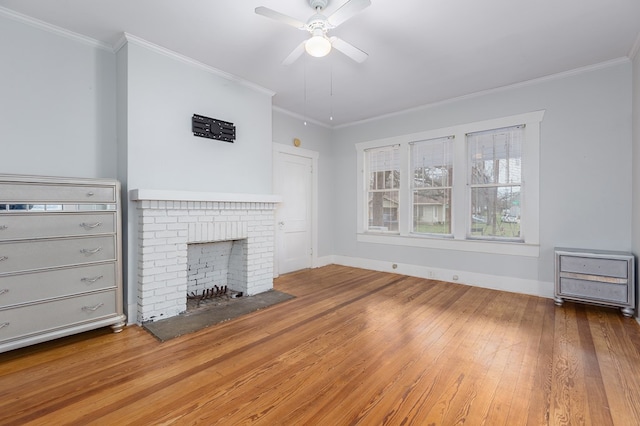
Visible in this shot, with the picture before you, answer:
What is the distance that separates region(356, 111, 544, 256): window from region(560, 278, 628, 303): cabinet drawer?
58cm

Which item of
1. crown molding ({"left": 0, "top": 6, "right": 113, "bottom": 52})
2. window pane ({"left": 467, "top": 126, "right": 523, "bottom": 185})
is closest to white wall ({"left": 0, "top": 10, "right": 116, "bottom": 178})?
crown molding ({"left": 0, "top": 6, "right": 113, "bottom": 52})

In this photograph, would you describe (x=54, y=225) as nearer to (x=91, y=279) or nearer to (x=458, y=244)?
(x=91, y=279)

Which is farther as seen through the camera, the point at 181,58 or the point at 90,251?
the point at 181,58

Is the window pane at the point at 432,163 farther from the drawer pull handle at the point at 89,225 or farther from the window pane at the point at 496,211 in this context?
the drawer pull handle at the point at 89,225

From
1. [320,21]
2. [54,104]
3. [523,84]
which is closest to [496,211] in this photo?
[523,84]

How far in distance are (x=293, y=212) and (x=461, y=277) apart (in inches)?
116

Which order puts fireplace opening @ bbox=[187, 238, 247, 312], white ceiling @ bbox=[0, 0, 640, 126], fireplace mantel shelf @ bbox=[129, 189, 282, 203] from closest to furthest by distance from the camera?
white ceiling @ bbox=[0, 0, 640, 126]
fireplace mantel shelf @ bbox=[129, 189, 282, 203]
fireplace opening @ bbox=[187, 238, 247, 312]

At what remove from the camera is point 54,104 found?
2703 mm

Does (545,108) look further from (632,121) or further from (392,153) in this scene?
(392,153)

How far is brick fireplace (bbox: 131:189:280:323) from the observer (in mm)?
2840

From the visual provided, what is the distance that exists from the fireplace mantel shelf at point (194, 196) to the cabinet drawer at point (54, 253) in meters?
0.46

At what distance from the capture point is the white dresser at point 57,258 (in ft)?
7.02

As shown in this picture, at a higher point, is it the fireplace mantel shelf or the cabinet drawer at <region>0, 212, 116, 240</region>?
the fireplace mantel shelf

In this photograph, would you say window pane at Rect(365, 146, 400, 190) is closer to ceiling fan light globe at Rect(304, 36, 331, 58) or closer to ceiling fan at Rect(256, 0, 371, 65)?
ceiling fan at Rect(256, 0, 371, 65)
